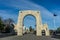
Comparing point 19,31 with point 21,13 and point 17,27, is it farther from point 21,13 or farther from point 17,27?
point 21,13

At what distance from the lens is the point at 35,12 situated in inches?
2564


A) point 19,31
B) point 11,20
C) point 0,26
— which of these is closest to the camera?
point 0,26

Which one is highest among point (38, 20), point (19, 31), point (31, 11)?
point (31, 11)

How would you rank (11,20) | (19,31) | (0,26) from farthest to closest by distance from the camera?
(11,20) → (19,31) → (0,26)

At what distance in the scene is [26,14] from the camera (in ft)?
215

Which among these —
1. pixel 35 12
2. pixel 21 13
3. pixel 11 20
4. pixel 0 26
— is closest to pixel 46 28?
pixel 35 12

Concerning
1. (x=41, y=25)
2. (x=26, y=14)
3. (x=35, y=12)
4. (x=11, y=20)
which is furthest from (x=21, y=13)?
(x=11, y=20)

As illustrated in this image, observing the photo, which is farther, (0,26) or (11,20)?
(11,20)

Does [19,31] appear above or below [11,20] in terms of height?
below

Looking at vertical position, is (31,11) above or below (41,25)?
above

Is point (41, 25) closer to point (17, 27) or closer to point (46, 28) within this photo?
point (46, 28)

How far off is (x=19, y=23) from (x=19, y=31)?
349 centimetres

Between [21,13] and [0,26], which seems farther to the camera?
[21,13]

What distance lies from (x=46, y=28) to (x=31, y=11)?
10555 millimetres
